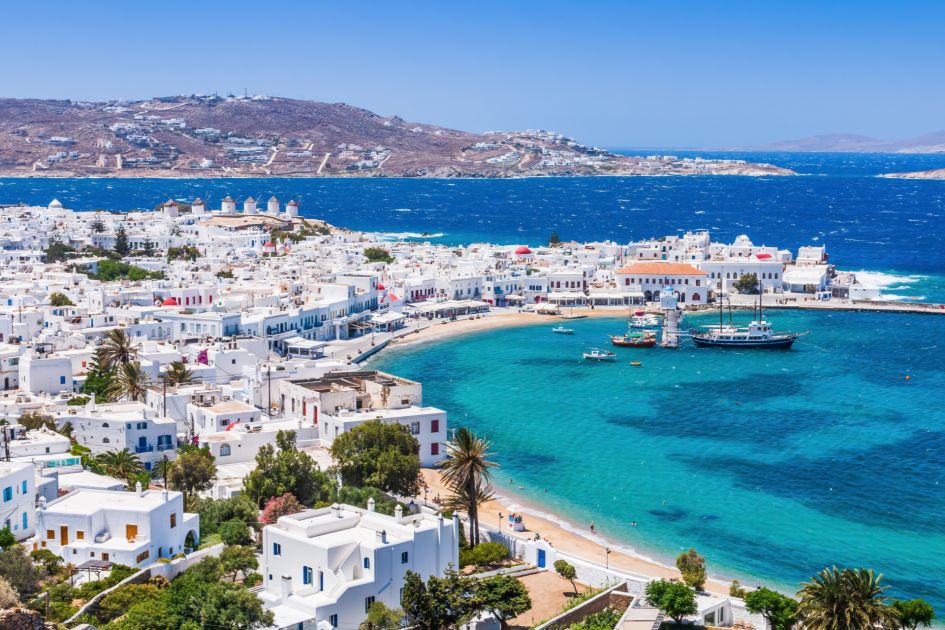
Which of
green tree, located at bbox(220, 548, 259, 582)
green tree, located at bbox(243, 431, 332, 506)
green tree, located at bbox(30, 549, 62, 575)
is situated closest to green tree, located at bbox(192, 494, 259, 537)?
green tree, located at bbox(243, 431, 332, 506)

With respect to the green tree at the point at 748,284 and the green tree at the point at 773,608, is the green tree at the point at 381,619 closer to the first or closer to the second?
the green tree at the point at 773,608

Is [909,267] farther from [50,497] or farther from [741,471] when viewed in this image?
[50,497]

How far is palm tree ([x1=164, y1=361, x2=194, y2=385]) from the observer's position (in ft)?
159

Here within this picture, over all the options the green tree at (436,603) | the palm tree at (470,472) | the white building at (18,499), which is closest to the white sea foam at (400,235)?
the palm tree at (470,472)

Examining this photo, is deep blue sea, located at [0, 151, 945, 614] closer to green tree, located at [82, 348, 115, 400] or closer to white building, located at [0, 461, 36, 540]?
green tree, located at [82, 348, 115, 400]

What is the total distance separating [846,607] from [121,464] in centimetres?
2406

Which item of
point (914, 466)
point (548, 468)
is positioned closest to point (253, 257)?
point (548, 468)

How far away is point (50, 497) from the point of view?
32281 mm

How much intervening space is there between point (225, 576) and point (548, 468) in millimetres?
19030

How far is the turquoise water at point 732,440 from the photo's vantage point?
3766 centimetres

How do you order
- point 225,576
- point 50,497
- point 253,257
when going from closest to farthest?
point 225,576, point 50,497, point 253,257

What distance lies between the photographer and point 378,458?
3725 centimetres

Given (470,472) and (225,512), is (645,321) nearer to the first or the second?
(470,472)

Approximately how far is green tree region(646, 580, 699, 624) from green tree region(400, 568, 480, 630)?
17.2ft
